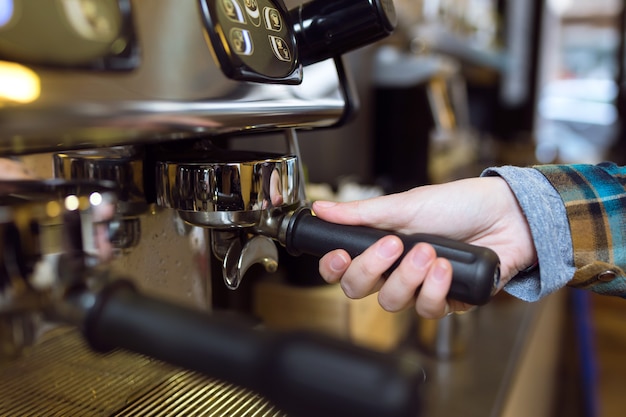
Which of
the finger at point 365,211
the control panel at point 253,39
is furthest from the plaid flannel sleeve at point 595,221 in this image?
the control panel at point 253,39

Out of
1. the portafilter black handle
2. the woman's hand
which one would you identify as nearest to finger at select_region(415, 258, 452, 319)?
the woman's hand

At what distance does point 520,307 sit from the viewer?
1146mm

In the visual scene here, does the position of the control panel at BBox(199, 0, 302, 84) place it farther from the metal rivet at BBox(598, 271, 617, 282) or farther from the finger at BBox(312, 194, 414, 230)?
the metal rivet at BBox(598, 271, 617, 282)

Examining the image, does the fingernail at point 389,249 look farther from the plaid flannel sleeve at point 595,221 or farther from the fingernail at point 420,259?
the plaid flannel sleeve at point 595,221

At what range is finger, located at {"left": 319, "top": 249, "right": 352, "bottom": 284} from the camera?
0.37 meters

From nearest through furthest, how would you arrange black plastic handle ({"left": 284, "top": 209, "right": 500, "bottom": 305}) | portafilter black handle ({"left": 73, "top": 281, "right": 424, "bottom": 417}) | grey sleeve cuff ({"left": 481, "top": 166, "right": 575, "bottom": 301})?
portafilter black handle ({"left": 73, "top": 281, "right": 424, "bottom": 417}) → black plastic handle ({"left": 284, "top": 209, "right": 500, "bottom": 305}) → grey sleeve cuff ({"left": 481, "top": 166, "right": 575, "bottom": 301})

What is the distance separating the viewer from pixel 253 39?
33 centimetres

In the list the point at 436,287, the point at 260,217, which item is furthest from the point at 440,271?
the point at 260,217

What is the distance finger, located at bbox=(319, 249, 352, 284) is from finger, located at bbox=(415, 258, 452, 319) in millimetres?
51

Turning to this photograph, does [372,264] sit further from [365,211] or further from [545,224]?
[545,224]

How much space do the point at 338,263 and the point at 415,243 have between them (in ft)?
0.19

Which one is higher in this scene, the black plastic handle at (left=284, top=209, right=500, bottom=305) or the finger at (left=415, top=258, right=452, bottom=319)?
the black plastic handle at (left=284, top=209, right=500, bottom=305)

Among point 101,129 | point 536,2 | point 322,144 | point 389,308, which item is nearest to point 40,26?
point 101,129

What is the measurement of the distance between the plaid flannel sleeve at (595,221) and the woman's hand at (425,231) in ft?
0.12
